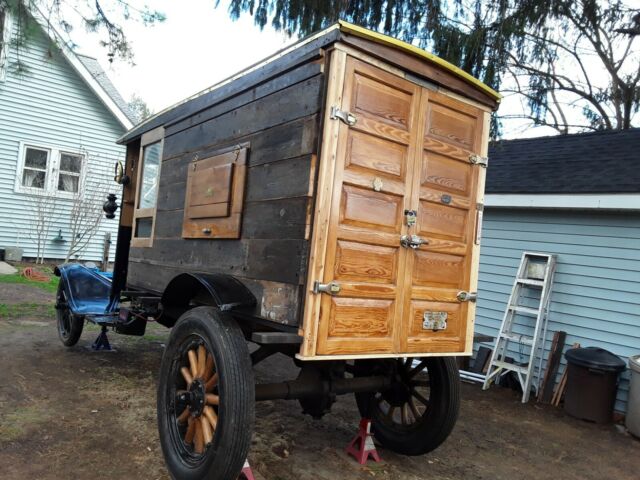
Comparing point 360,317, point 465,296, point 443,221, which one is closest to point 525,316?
point 465,296

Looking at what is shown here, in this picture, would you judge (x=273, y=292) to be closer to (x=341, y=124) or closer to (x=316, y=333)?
(x=316, y=333)

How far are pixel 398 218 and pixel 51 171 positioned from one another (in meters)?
12.1

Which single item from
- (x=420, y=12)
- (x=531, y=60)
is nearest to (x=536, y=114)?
(x=531, y=60)

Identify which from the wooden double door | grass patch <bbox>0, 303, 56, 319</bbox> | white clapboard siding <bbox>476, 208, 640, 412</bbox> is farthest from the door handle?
grass patch <bbox>0, 303, 56, 319</bbox>

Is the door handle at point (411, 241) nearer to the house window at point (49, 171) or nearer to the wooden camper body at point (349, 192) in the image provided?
the wooden camper body at point (349, 192)

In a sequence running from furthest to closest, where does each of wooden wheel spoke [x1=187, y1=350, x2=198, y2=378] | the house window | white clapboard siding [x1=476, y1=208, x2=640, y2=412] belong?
the house window < white clapboard siding [x1=476, y1=208, x2=640, y2=412] < wooden wheel spoke [x1=187, y1=350, x2=198, y2=378]

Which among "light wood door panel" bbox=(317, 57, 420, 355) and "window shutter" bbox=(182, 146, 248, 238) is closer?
"light wood door panel" bbox=(317, 57, 420, 355)

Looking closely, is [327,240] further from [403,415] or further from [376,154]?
[403,415]

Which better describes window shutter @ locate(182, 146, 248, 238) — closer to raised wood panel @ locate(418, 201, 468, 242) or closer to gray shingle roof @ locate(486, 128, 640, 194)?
raised wood panel @ locate(418, 201, 468, 242)

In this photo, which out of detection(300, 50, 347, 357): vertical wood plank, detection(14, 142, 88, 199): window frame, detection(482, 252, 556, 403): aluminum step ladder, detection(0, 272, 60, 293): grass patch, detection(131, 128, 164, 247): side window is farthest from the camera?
detection(14, 142, 88, 199): window frame

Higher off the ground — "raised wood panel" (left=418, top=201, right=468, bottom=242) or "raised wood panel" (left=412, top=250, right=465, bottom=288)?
"raised wood panel" (left=418, top=201, right=468, bottom=242)

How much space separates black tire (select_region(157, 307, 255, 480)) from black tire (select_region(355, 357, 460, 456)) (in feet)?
4.15

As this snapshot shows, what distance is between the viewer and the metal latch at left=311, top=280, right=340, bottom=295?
8.70ft

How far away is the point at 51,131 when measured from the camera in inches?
506
